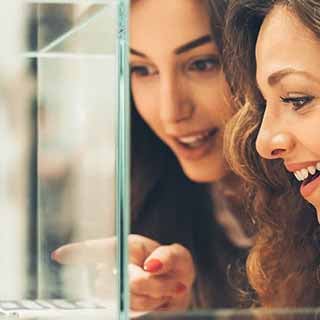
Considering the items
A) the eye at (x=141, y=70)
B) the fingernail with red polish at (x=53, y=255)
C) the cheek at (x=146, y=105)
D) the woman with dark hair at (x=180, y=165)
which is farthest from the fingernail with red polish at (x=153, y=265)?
the eye at (x=141, y=70)

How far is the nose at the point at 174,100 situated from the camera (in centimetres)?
250

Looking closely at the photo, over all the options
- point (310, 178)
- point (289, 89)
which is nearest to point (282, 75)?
point (289, 89)

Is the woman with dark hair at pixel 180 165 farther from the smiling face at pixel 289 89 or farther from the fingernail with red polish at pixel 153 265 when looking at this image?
the smiling face at pixel 289 89

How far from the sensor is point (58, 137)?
8.13 ft

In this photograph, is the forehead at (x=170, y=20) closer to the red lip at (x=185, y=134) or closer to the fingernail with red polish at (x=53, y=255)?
the red lip at (x=185, y=134)

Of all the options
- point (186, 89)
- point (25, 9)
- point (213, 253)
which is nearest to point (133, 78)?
point (186, 89)

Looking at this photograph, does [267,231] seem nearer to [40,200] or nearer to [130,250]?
[130,250]

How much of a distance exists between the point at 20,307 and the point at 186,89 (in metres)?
0.65

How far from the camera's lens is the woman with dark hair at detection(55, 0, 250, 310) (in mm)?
2494

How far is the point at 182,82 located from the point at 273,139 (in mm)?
258

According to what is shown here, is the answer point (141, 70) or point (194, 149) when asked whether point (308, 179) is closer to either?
point (194, 149)

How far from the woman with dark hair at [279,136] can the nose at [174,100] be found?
0.12 metres

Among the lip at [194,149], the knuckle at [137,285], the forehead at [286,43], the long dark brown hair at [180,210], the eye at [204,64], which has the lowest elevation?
the knuckle at [137,285]

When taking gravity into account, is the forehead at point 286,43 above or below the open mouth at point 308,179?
above
